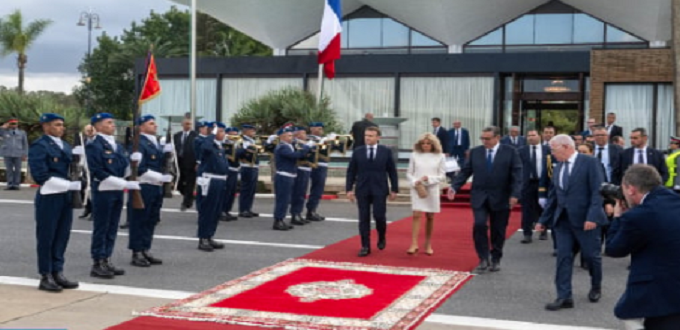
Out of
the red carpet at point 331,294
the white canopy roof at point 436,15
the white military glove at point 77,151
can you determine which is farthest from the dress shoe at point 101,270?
the white canopy roof at point 436,15

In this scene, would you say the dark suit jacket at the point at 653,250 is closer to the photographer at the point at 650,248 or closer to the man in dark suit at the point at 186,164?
the photographer at the point at 650,248

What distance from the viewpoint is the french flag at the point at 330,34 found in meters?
24.5

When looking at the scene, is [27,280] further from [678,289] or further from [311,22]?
[311,22]

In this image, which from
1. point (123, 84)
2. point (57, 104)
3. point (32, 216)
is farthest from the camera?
point (123, 84)

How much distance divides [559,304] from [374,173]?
13.1 feet

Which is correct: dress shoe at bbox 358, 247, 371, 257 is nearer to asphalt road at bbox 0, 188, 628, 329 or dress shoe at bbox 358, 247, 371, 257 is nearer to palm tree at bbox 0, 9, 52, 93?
asphalt road at bbox 0, 188, 628, 329

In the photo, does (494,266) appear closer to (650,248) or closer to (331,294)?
(331,294)

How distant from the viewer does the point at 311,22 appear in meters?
33.4

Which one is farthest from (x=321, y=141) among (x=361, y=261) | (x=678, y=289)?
(x=678, y=289)

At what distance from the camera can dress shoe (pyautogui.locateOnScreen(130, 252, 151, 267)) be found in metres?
10.4

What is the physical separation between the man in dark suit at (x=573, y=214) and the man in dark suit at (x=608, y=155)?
14.6 feet

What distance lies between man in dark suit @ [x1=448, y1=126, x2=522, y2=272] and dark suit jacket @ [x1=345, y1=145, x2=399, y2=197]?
1.42m

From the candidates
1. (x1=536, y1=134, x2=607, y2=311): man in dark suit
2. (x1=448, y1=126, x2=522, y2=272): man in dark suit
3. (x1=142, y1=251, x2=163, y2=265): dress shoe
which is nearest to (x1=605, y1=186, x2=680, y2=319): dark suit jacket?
(x1=536, y1=134, x2=607, y2=311): man in dark suit

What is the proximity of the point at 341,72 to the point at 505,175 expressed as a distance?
18985mm
